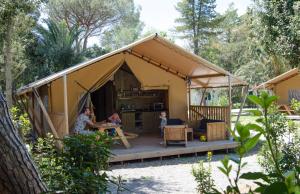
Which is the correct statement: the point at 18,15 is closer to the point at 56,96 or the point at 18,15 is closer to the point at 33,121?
the point at 33,121

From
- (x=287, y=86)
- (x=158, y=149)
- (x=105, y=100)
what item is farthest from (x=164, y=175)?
(x=287, y=86)

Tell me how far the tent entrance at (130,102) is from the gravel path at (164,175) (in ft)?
14.5

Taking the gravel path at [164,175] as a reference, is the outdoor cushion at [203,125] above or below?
above

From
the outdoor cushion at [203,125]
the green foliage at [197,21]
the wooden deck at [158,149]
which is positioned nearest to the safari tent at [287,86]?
the outdoor cushion at [203,125]

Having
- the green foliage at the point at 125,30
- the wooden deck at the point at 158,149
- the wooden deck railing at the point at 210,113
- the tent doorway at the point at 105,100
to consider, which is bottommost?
the wooden deck at the point at 158,149

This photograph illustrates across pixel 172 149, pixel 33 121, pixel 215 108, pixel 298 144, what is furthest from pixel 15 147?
pixel 33 121

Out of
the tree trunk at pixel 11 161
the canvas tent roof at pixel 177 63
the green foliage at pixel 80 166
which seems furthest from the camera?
the canvas tent roof at pixel 177 63

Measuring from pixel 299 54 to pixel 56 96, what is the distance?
36.0 ft

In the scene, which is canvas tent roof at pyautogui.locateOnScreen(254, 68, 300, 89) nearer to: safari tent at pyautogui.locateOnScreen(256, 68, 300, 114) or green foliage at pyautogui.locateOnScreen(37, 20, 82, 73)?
safari tent at pyautogui.locateOnScreen(256, 68, 300, 114)

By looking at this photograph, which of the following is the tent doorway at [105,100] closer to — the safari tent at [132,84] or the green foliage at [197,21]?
the safari tent at [132,84]

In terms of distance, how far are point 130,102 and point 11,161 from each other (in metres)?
13.5

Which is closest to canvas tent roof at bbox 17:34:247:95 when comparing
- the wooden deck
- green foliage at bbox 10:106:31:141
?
the wooden deck

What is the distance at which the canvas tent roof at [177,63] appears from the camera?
1187 cm

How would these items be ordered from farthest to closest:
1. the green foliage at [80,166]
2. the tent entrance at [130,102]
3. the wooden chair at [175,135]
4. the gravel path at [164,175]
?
the tent entrance at [130,102]
the wooden chair at [175,135]
the gravel path at [164,175]
the green foliage at [80,166]
